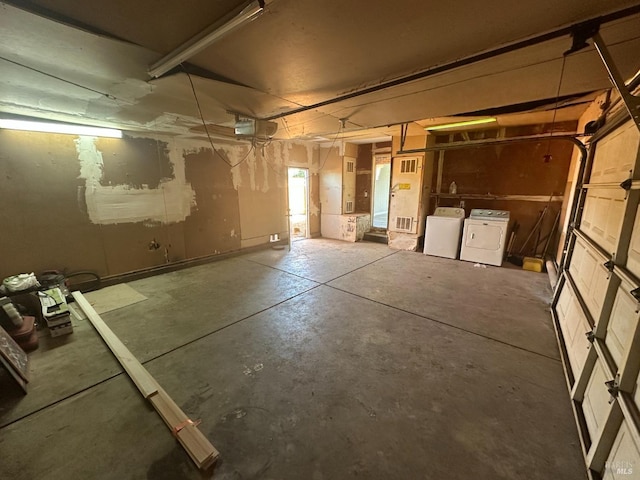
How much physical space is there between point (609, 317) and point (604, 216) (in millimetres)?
948

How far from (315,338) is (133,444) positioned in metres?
1.43

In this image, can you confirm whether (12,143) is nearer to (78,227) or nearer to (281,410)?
(78,227)

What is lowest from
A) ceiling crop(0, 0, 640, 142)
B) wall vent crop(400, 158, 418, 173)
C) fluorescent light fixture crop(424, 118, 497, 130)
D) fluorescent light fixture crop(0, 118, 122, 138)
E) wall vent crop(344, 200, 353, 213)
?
wall vent crop(344, 200, 353, 213)

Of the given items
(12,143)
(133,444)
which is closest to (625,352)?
(133,444)

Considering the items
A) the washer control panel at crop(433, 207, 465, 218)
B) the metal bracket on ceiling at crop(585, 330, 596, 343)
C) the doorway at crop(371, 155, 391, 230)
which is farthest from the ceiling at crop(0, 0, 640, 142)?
the doorway at crop(371, 155, 391, 230)

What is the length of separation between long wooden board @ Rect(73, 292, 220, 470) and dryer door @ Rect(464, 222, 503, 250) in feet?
15.7

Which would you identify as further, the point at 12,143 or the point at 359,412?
the point at 12,143

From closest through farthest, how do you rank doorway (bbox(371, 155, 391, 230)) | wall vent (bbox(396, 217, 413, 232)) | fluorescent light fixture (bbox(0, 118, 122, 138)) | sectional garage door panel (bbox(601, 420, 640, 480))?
sectional garage door panel (bbox(601, 420, 640, 480)), fluorescent light fixture (bbox(0, 118, 122, 138)), wall vent (bbox(396, 217, 413, 232)), doorway (bbox(371, 155, 391, 230))

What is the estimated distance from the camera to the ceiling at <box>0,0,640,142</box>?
4.12 feet

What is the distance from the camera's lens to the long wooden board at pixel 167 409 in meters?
1.34

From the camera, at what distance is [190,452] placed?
136 cm

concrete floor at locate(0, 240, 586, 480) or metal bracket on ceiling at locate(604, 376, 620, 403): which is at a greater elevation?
metal bracket on ceiling at locate(604, 376, 620, 403)

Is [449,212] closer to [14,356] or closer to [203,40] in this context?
[203,40]

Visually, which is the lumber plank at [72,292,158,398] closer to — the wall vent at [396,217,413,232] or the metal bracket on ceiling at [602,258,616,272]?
the metal bracket on ceiling at [602,258,616,272]
